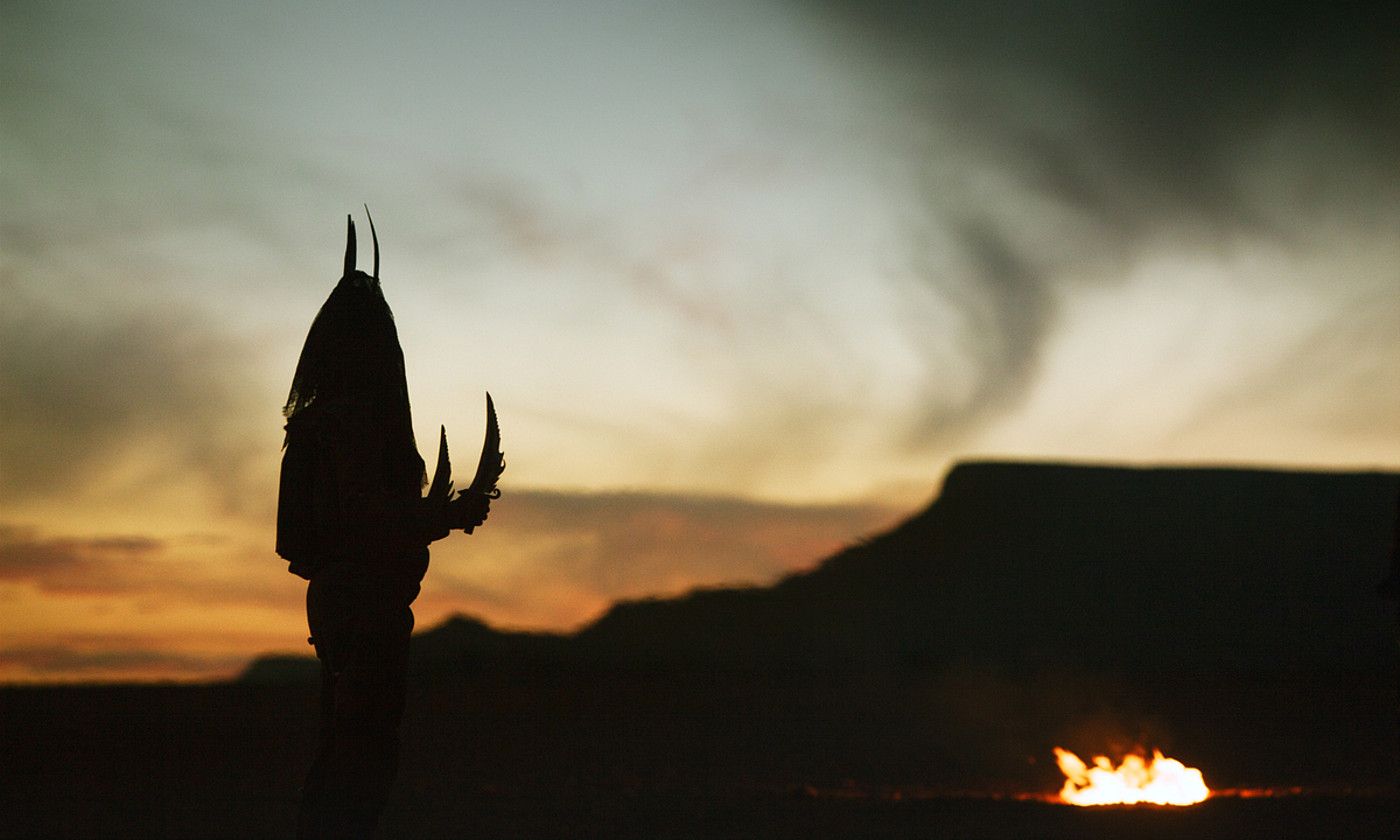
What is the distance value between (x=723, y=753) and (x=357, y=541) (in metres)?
31.8

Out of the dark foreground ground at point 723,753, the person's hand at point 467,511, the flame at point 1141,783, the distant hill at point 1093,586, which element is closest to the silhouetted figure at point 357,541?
the person's hand at point 467,511

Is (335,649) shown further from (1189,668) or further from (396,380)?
(1189,668)

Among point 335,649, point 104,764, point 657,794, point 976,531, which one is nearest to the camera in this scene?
point 335,649

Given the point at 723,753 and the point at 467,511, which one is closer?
the point at 467,511

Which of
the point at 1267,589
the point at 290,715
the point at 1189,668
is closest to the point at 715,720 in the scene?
the point at 290,715

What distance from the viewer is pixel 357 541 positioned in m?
6.61

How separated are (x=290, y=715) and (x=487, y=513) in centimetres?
4053

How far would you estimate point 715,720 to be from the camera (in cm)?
4359

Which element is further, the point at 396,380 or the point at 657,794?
the point at 657,794

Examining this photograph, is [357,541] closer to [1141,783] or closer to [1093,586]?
[1141,783]

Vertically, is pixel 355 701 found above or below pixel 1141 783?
above

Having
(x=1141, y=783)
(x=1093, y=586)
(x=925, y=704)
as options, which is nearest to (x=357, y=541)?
(x=1141, y=783)

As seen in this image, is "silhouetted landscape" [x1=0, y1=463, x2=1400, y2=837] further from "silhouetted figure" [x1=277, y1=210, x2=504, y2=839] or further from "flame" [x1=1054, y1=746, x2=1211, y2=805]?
"silhouetted figure" [x1=277, y1=210, x2=504, y2=839]

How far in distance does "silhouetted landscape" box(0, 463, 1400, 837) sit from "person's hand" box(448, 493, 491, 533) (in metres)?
10.0
